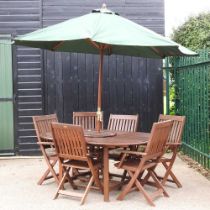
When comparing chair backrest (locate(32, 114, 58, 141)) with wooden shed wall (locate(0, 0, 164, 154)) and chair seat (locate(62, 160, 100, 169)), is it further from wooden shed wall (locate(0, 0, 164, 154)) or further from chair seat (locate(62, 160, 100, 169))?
wooden shed wall (locate(0, 0, 164, 154))

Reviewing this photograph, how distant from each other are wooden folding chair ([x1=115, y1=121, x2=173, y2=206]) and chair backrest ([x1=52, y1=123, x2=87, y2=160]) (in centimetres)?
57

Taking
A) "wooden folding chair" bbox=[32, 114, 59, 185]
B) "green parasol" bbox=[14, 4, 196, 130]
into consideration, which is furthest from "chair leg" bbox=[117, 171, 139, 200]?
"green parasol" bbox=[14, 4, 196, 130]

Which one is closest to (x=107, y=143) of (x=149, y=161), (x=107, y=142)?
(x=107, y=142)

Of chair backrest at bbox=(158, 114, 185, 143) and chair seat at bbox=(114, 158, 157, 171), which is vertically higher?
chair backrest at bbox=(158, 114, 185, 143)

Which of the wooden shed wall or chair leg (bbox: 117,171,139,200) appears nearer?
chair leg (bbox: 117,171,139,200)

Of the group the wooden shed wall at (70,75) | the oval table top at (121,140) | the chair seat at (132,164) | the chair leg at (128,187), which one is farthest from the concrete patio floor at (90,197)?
the wooden shed wall at (70,75)

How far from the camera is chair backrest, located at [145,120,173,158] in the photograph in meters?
5.66

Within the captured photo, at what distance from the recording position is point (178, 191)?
6395mm

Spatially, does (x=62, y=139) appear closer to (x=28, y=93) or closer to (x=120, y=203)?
(x=120, y=203)

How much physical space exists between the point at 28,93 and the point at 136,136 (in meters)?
3.28

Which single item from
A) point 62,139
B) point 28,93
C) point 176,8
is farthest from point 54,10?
point 176,8

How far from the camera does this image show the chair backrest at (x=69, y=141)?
5.63 metres

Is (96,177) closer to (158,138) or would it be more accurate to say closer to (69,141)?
(69,141)

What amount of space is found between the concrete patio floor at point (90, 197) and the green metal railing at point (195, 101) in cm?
65
